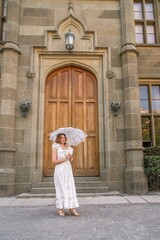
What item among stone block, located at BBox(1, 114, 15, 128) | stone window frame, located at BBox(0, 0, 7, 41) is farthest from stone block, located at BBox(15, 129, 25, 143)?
stone window frame, located at BBox(0, 0, 7, 41)

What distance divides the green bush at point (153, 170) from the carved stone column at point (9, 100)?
416 cm

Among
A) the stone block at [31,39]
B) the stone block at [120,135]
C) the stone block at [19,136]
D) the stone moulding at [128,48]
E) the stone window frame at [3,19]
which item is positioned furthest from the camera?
the stone window frame at [3,19]

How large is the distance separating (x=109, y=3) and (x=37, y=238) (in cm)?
832

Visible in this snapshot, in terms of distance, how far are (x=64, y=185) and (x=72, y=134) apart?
1.04 m

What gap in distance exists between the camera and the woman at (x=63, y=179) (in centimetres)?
436

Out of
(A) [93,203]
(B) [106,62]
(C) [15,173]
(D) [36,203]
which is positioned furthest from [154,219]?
(B) [106,62]

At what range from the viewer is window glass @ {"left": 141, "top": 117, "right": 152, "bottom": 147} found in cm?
802

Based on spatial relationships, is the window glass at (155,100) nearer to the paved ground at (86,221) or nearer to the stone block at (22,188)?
the paved ground at (86,221)

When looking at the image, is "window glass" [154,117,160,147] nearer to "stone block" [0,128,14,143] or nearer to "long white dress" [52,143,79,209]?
"long white dress" [52,143,79,209]

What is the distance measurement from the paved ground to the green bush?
53.6 inches

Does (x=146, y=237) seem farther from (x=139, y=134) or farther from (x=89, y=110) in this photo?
(x=89, y=110)

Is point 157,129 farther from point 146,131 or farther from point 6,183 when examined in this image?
point 6,183

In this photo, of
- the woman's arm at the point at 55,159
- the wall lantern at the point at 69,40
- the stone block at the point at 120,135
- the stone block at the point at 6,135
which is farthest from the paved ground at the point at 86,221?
the wall lantern at the point at 69,40

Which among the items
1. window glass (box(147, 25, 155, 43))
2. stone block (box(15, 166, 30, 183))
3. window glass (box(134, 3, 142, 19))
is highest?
window glass (box(134, 3, 142, 19))
